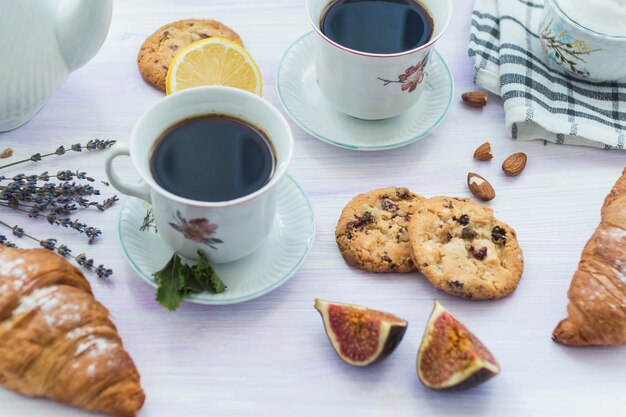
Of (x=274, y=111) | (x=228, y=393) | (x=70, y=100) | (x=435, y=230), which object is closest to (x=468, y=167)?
(x=435, y=230)

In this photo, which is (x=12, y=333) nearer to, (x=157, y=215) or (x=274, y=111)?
(x=157, y=215)

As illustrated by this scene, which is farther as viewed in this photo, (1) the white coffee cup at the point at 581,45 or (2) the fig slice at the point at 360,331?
(1) the white coffee cup at the point at 581,45


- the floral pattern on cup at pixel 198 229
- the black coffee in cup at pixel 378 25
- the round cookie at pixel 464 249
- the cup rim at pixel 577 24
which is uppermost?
the cup rim at pixel 577 24

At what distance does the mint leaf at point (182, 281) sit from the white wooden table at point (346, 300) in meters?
0.09

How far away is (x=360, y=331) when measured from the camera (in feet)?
5.28

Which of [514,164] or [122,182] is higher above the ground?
[122,182]

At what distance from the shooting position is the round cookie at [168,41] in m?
2.18

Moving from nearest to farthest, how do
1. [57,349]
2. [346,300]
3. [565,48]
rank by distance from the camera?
[57,349] < [346,300] < [565,48]

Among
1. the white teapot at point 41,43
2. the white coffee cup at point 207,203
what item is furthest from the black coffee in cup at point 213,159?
the white teapot at point 41,43

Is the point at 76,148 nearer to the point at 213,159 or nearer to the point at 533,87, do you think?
the point at 213,159

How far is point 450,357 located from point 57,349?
817 mm

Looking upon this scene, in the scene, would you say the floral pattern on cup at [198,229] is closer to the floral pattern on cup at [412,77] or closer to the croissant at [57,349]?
the croissant at [57,349]

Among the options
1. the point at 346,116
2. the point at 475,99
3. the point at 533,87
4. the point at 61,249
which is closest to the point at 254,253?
the point at 61,249

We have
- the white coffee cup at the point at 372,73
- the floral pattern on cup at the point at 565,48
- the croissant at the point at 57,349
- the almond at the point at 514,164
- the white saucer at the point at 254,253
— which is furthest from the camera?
the floral pattern on cup at the point at 565,48
